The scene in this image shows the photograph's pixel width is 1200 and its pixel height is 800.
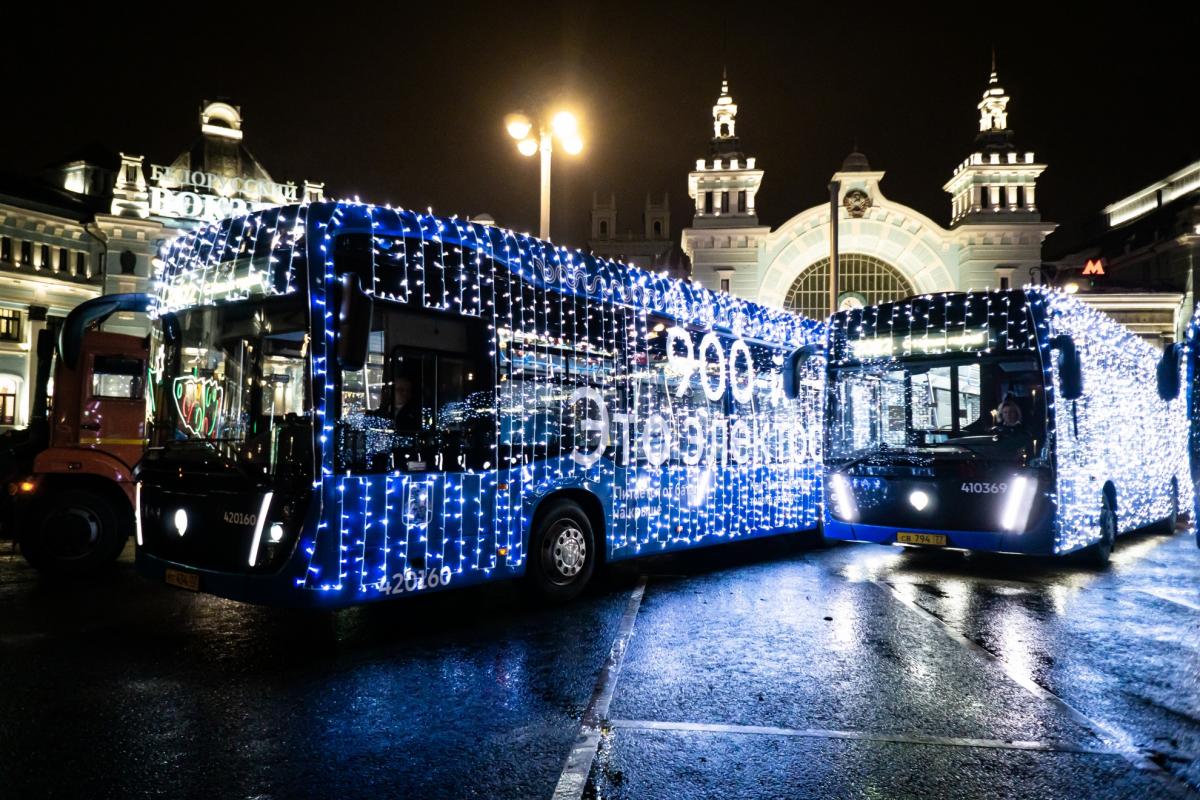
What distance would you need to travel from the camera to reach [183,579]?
6258mm

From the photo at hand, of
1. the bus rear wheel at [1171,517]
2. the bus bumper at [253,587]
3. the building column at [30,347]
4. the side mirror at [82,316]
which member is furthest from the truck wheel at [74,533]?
the building column at [30,347]

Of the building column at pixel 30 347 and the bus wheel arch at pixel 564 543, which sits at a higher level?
the building column at pixel 30 347

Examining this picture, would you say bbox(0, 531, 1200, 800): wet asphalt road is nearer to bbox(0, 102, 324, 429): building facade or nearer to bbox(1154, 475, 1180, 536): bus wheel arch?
bbox(1154, 475, 1180, 536): bus wheel arch

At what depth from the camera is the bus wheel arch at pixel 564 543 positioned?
7480mm

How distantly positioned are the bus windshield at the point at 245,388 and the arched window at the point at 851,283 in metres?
47.1

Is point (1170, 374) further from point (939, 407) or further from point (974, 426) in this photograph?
point (939, 407)

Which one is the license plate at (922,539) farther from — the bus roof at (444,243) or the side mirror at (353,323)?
the side mirror at (353,323)

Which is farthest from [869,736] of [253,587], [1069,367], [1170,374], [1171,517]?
[1171,517]

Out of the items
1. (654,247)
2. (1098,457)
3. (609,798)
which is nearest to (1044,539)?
(1098,457)

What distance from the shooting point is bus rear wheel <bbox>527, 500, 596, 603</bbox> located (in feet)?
24.6

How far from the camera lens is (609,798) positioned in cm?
359

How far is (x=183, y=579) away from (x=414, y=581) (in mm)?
1746

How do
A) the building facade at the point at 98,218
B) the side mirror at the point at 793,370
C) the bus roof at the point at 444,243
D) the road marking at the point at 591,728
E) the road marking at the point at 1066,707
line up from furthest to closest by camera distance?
the building facade at the point at 98,218 → the side mirror at the point at 793,370 → the bus roof at the point at 444,243 → the road marking at the point at 1066,707 → the road marking at the point at 591,728

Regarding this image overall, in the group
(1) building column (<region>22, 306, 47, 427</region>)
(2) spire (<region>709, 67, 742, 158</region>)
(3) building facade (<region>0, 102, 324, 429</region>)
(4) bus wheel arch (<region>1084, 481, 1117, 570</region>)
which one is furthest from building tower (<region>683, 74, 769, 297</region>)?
(4) bus wheel arch (<region>1084, 481, 1117, 570</region>)
